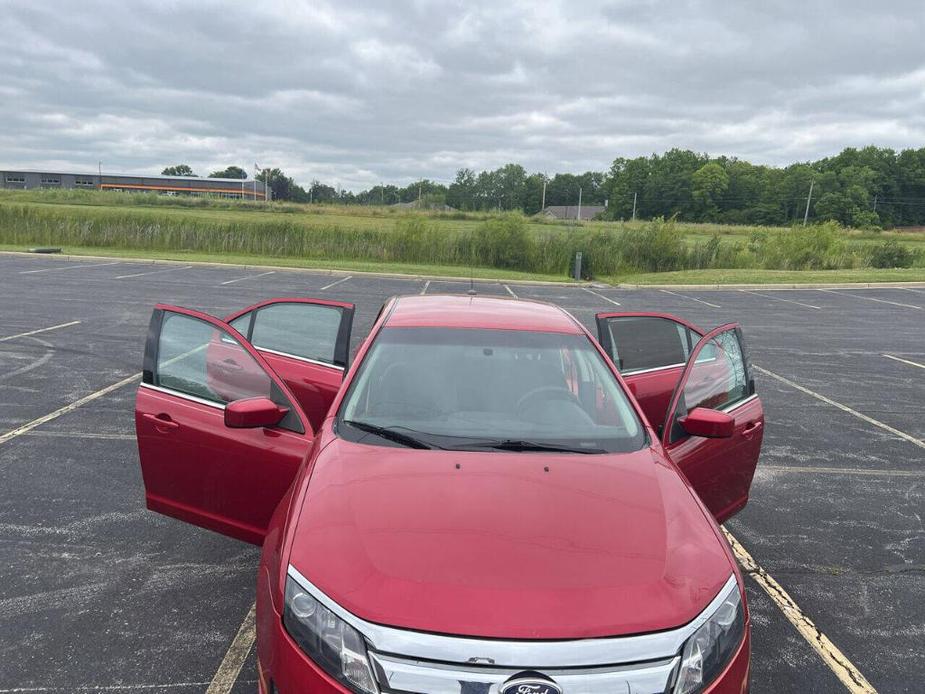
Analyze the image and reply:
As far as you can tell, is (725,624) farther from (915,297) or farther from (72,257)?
(72,257)

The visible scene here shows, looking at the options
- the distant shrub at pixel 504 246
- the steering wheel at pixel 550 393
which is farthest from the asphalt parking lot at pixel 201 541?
the distant shrub at pixel 504 246

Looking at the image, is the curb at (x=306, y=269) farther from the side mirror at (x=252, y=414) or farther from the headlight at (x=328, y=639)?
the headlight at (x=328, y=639)

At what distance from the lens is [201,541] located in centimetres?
416

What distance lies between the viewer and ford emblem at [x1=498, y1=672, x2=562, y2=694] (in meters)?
1.79

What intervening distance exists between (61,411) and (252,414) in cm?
458

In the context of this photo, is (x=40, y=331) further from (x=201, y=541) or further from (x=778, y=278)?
(x=778, y=278)

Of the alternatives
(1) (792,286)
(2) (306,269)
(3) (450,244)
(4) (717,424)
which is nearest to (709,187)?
(3) (450,244)

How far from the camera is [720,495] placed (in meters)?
3.78

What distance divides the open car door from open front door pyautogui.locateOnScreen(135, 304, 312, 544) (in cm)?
234

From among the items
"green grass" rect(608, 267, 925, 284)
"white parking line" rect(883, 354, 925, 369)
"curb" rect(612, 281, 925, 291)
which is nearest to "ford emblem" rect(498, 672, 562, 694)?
"white parking line" rect(883, 354, 925, 369)

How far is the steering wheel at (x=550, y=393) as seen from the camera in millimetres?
3186

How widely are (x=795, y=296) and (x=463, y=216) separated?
47651 millimetres

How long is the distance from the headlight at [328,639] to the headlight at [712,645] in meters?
0.90

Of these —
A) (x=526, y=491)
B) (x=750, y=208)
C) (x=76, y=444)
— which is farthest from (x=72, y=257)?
(x=750, y=208)
